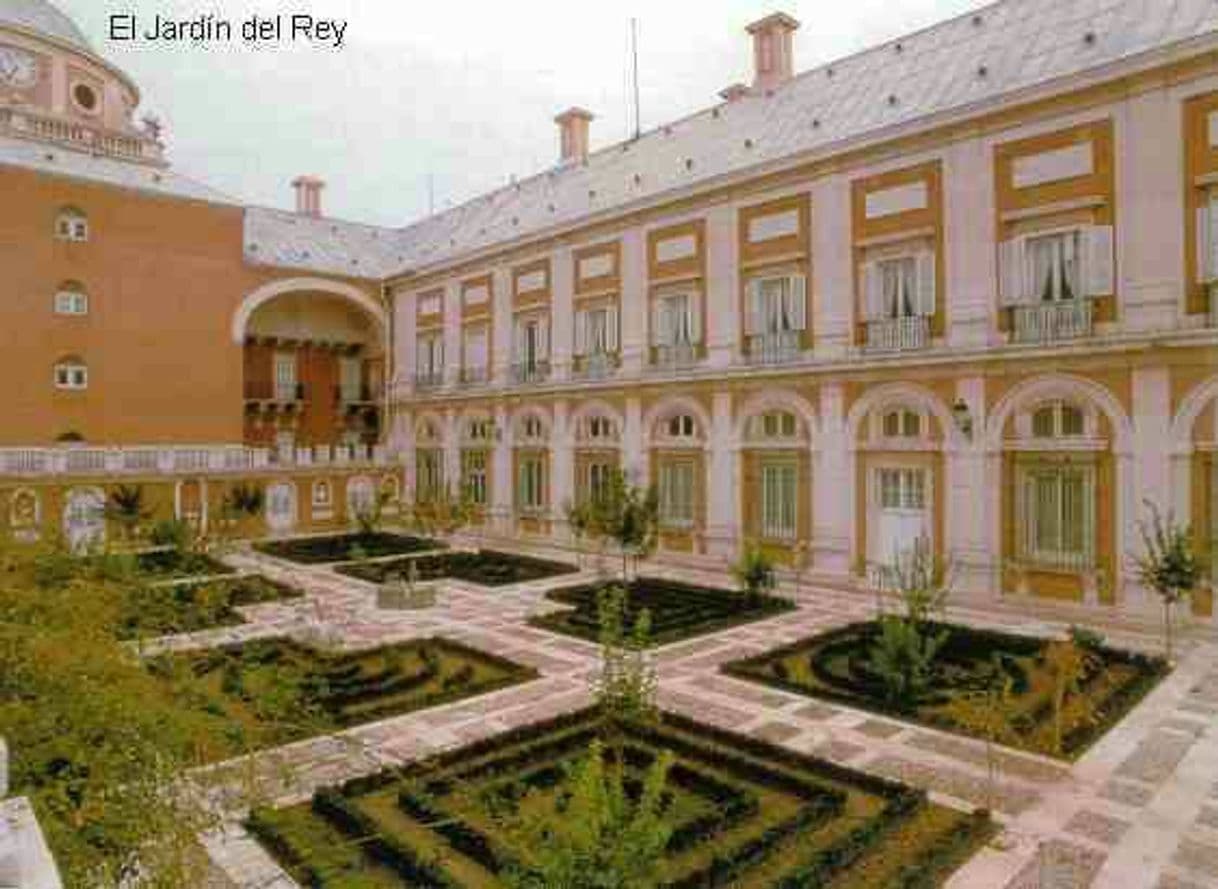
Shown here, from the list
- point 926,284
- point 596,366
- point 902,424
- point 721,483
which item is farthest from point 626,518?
point 926,284

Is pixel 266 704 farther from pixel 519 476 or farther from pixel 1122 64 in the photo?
pixel 519 476

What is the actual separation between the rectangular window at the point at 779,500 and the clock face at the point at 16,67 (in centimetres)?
3280

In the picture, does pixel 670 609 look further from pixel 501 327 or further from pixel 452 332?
pixel 452 332

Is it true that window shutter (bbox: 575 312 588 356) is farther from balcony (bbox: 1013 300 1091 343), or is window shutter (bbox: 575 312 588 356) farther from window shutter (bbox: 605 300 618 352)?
balcony (bbox: 1013 300 1091 343)

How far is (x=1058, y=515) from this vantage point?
51.3 feet

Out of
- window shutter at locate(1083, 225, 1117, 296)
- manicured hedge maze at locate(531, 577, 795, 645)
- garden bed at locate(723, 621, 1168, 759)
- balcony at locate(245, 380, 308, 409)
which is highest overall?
window shutter at locate(1083, 225, 1117, 296)

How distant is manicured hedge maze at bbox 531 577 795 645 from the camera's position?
14422 mm

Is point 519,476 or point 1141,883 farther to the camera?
point 519,476

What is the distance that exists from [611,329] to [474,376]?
Result: 721 cm

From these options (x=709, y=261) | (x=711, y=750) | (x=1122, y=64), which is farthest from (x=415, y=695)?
(x=1122, y=64)

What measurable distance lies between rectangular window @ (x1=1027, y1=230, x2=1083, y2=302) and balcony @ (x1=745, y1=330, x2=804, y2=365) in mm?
5286

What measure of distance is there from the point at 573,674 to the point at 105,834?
8.36 m

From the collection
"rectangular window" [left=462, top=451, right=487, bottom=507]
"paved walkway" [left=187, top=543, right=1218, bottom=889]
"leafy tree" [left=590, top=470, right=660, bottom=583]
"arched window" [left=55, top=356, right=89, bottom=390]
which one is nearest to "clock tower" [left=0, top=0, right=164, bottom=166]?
"arched window" [left=55, top=356, right=89, bottom=390]

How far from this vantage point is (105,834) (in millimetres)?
3836
